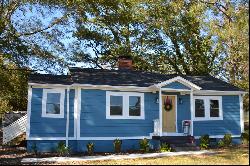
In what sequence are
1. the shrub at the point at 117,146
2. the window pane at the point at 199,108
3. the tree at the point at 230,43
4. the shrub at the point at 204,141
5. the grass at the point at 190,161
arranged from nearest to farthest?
the grass at the point at 190,161, the shrub at the point at 117,146, the shrub at the point at 204,141, the window pane at the point at 199,108, the tree at the point at 230,43

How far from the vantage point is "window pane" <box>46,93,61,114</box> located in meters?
18.5

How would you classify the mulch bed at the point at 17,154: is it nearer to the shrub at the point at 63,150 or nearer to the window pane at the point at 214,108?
the shrub at the point at 63,150

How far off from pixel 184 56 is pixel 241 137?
14.0 metres

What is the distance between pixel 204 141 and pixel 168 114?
236cm

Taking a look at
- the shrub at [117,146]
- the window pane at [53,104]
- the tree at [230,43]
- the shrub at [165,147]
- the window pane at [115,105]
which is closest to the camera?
the shrub at [165,147]

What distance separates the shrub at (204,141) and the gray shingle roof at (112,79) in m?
2.76

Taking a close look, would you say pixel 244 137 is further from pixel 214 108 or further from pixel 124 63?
pixel 124 63

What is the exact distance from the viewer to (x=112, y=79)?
19.7m

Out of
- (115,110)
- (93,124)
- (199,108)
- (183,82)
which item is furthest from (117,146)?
(199,108)

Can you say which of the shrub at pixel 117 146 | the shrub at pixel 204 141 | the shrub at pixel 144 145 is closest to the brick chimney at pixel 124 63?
the shrub at pixel 144 145

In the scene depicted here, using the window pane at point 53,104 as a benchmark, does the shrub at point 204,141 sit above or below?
below

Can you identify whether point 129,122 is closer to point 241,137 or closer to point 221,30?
point 241,137

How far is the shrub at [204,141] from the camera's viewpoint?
19025mm

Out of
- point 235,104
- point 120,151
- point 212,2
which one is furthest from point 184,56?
point 120,151
